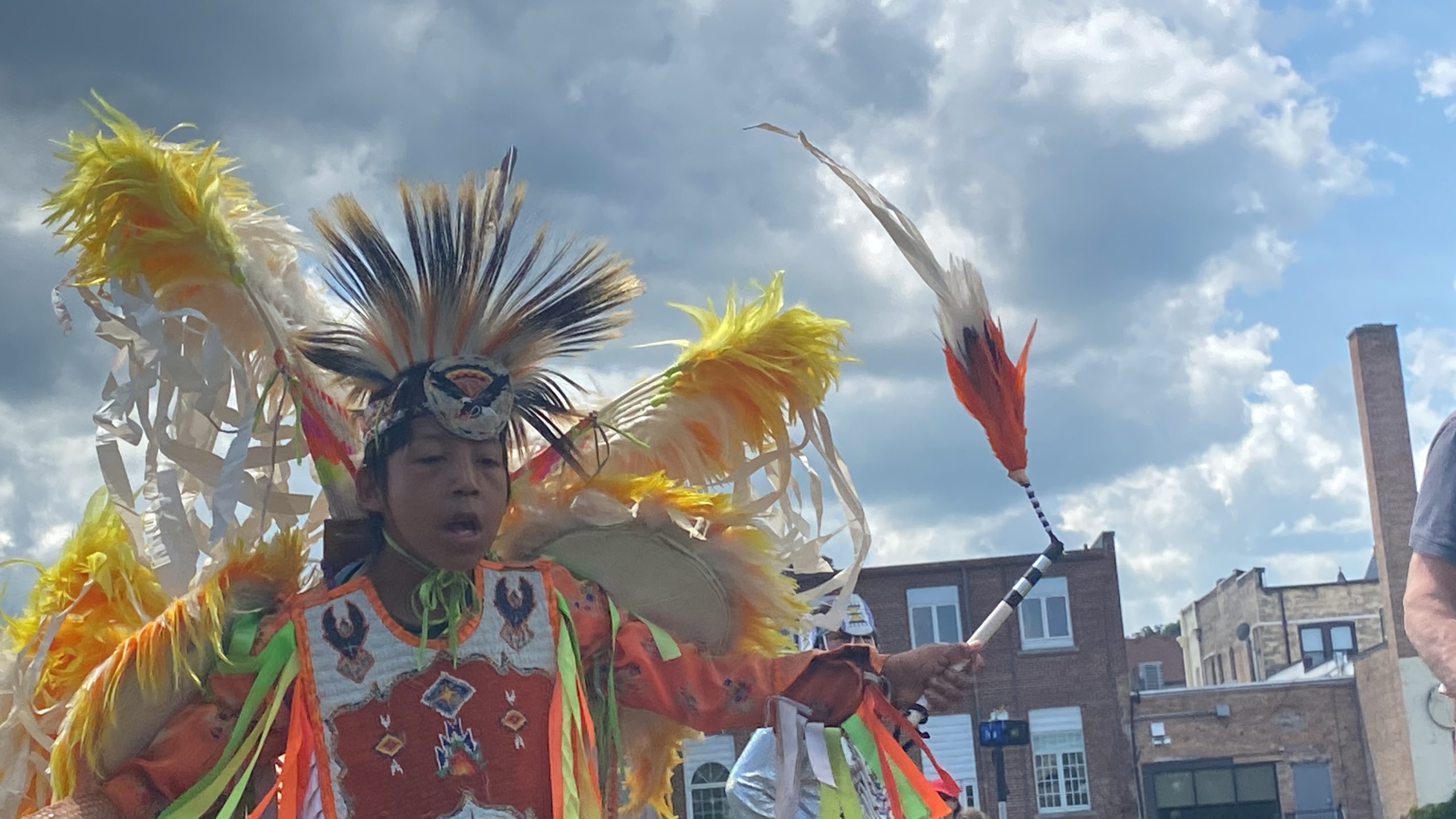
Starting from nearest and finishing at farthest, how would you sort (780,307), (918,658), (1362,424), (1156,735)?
(918,658) < (780,307) < (1156,735) < (1362,424)

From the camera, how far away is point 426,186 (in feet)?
11.4

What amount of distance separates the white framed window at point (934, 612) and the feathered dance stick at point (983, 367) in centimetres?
2448

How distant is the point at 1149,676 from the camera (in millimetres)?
39031

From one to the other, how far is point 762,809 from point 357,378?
8.43 ft

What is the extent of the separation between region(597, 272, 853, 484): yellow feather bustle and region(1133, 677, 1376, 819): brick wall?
2622 cm

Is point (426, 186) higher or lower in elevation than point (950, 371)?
higher

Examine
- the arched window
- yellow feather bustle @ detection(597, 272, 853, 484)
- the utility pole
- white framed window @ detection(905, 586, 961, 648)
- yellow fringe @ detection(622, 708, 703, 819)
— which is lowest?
the arched window

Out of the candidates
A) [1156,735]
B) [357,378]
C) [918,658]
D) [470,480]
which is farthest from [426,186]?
[1156,735]

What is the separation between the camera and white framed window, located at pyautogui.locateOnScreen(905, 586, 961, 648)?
27516 mm

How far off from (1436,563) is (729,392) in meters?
1.67

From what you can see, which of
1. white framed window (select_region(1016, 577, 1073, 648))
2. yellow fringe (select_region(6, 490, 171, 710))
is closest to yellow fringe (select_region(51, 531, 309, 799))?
yellow fringe (select_region(6, 490, 171, 710))

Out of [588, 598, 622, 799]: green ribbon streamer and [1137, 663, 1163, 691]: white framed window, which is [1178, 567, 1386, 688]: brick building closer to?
[1137, 663, 1163, 691]: white framed window

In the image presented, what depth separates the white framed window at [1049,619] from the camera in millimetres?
27734

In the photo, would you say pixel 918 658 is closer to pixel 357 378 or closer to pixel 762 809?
pixel 357 378
